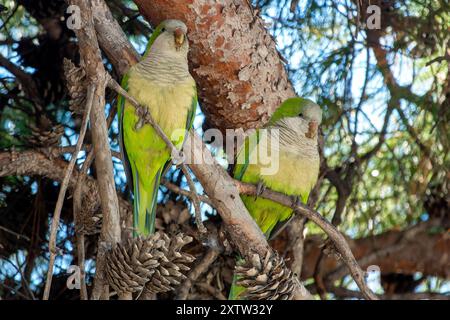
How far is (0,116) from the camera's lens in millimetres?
3254

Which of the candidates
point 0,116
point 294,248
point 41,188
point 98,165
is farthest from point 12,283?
point 98,165

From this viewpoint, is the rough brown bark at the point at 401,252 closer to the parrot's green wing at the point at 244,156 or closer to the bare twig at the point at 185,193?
the parrot's green wing at the point at 244,156

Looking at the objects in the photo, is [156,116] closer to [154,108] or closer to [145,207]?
[154,108]

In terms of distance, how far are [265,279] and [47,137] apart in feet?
3.51

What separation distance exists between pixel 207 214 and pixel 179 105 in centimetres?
105

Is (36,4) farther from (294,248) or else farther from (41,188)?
(294,248)

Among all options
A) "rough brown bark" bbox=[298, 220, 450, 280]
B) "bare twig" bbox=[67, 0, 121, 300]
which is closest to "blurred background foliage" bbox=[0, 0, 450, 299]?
"rough brown bark" bbox=[298, 220, 450, 280]

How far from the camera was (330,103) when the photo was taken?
340 centimetres

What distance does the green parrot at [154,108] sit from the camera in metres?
2.26

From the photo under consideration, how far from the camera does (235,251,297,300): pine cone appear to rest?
2.08m

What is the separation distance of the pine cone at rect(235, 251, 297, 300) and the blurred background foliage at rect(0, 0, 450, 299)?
1.14 meters

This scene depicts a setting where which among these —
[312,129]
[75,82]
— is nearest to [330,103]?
[312,129]

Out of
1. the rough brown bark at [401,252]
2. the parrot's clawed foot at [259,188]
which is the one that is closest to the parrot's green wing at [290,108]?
the parrot's clawed foot at [259,188]

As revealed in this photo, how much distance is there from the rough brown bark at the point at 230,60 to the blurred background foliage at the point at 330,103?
1.46 ft
